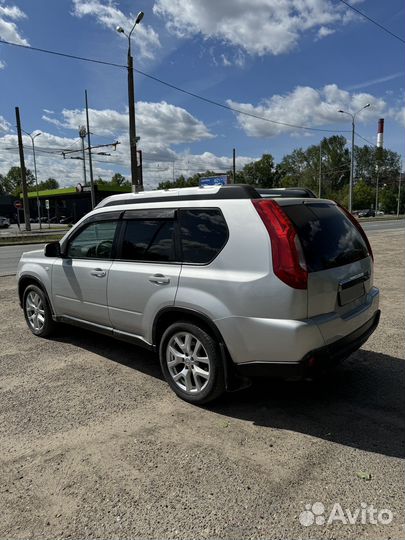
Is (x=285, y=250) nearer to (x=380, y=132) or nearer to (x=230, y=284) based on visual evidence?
(x=230, y=284)

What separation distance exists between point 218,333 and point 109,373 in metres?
1.61

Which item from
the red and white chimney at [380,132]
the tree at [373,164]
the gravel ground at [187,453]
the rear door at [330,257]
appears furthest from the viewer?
the tree at [373,164]

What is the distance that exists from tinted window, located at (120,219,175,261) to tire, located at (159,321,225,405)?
68 centimetres

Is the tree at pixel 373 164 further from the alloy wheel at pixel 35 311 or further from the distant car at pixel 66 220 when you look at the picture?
the alloy wheel at pixel 35 311

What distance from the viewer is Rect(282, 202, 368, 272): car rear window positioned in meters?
3.22

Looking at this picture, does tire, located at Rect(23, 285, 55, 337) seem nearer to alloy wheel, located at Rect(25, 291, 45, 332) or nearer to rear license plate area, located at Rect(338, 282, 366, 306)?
alloy wheel, located at Rect(25, 291, 45, 332)

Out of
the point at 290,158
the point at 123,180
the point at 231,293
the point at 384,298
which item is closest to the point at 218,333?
the point at 231,293

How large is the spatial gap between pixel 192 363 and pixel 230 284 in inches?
32.7

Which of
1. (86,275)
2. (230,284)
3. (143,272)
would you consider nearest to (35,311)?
(86,275)

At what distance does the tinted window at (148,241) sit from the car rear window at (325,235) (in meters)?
1.12

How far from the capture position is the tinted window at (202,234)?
3.43m

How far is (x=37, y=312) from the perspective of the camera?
560 centimetres

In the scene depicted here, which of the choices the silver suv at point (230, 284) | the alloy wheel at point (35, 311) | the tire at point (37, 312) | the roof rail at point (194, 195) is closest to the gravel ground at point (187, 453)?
the silver suv at point (230, 284)

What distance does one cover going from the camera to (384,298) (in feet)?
24.4
